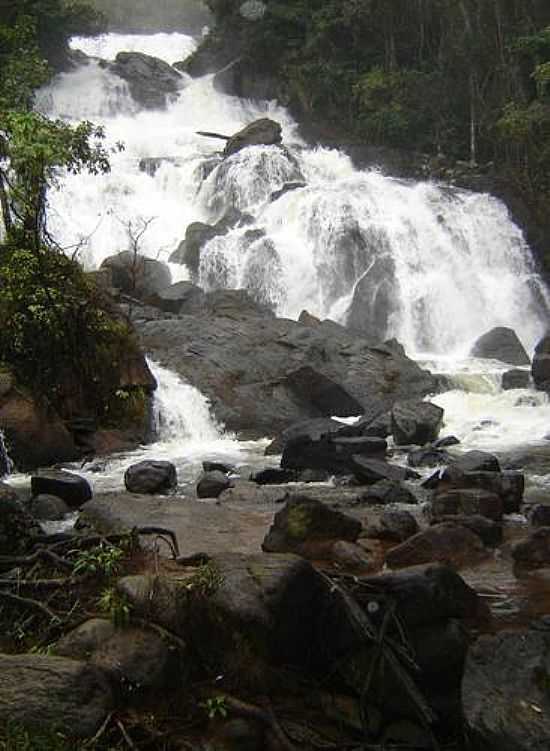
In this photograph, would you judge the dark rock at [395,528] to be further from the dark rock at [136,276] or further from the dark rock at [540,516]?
the dark rock at [136,276]

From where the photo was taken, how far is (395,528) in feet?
28.0

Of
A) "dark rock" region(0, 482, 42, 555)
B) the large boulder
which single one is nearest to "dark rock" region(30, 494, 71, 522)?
"dark rock" region(0, 482, 42, 555)

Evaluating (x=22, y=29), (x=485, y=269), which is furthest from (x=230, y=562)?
(x=485, y=269)

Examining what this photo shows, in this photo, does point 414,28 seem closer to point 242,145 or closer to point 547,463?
point 242,145

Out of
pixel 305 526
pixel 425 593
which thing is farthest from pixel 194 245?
pixel 425 593

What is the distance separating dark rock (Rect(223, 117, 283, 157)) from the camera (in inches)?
1382

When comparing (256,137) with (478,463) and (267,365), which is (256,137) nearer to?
(267,365)

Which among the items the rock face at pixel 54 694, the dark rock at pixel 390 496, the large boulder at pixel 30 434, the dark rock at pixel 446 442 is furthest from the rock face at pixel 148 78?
the rock face at pixel 54 694

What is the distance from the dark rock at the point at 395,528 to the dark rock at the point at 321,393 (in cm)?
959

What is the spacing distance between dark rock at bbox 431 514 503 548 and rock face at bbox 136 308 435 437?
29.8ft

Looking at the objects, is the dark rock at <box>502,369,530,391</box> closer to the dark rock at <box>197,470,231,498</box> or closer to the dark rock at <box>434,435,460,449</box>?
the dark rock at <box>434,435,460,449</box>

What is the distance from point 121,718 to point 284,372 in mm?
14801

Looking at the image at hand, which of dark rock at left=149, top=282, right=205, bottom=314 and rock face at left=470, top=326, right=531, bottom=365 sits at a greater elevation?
dark rock at left=149, top=282, right=205, bottom=314

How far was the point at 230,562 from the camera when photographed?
540 cm
